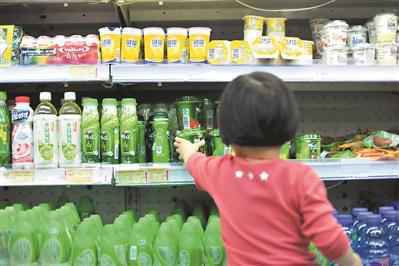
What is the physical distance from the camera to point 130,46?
179 centimetres

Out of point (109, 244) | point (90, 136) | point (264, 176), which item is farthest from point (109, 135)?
point (264, 176)

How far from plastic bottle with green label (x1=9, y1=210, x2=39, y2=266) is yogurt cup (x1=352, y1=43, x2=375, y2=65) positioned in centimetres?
120

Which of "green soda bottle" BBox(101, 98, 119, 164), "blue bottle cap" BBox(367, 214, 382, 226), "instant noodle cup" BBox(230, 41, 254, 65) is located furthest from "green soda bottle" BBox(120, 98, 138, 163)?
"blue bottle cap" BBox(367, 214, 382, 226)

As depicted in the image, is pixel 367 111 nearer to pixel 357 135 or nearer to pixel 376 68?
pixel 357 135

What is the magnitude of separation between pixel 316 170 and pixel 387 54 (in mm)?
486

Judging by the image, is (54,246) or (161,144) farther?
(161,144)

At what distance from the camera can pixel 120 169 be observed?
1724mm

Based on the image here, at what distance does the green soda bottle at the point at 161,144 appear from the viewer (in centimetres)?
180

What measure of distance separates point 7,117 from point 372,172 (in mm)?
1227

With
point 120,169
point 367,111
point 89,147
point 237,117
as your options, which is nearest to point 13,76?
point 89,147

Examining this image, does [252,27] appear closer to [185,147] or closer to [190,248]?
[185,147]

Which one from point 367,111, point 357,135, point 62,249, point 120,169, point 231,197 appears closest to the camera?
point 231,197

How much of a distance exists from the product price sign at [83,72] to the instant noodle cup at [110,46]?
70 millimetres

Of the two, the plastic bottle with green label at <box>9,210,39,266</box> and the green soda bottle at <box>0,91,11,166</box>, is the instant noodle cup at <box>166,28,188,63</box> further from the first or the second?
the plastic bottle with green label at <box>9,210,39,266</box>
